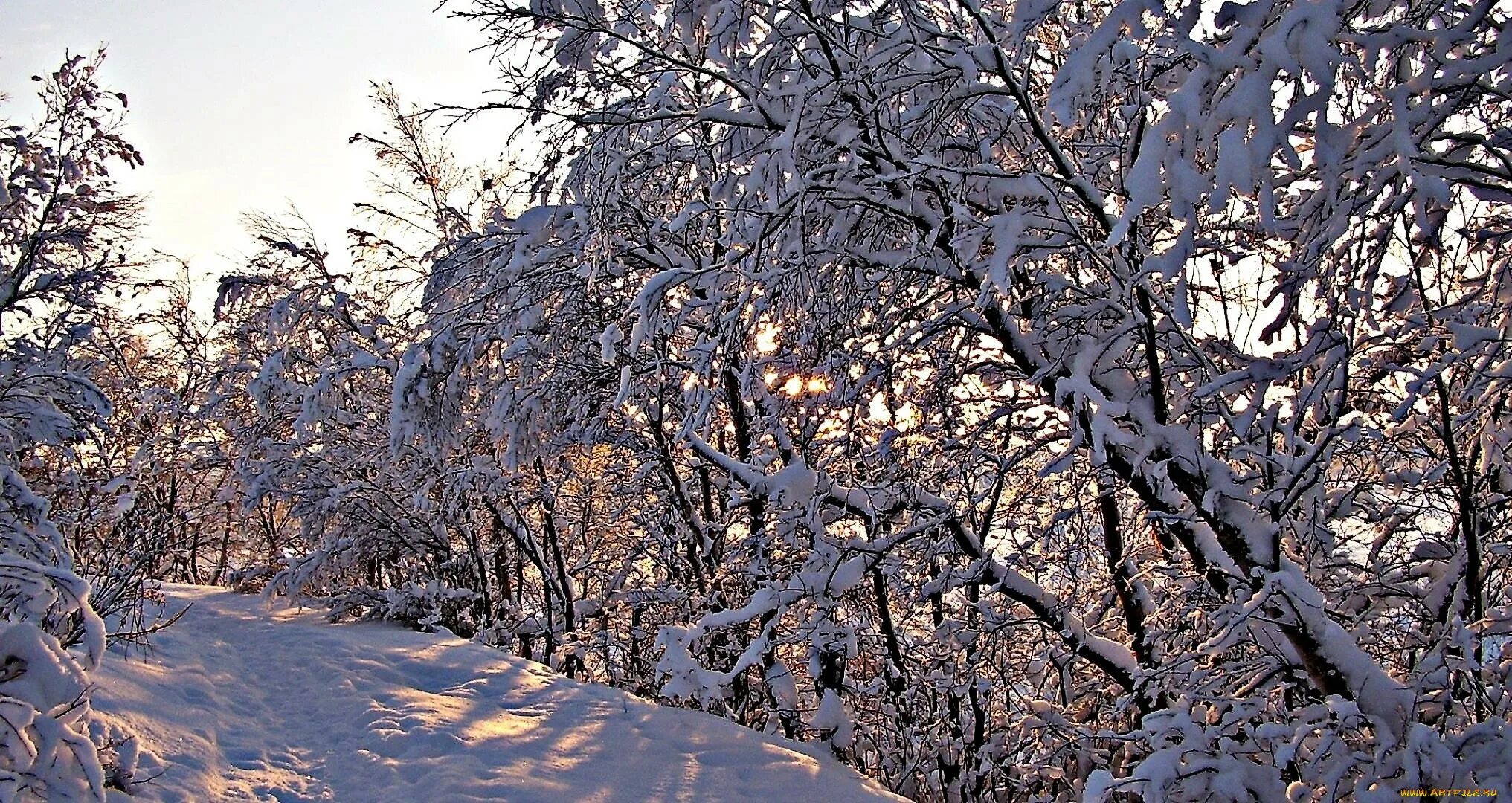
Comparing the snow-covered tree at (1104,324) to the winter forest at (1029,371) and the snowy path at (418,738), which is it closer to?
the winter forest at (1029,371)

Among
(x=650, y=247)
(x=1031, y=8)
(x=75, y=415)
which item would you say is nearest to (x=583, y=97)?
(x=650, y=247)

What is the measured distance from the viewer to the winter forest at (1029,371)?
10.2 ft

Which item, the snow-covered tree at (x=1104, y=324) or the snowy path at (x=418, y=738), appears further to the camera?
the snowy path at (x=418, y=738)

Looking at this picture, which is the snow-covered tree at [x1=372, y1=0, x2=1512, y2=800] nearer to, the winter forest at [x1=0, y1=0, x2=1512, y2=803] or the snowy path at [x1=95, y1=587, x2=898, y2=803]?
the winter forest at [x1=0, y1=0, x2=1512, y2=803]

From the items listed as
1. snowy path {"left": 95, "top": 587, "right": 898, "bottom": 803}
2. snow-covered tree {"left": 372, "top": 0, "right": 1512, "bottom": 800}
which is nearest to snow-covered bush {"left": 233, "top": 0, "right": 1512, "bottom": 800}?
snow-covered tree {"left": 372, "top": 0, "right": 1512, "bottom": 800}

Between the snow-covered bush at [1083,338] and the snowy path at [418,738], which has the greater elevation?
the snow-covered bush at [1083,338]

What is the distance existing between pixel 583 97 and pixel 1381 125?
3.81m

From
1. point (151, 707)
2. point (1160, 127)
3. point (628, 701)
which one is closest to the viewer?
point (1160, 127)

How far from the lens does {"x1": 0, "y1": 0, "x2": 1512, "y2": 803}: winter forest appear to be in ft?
10.2

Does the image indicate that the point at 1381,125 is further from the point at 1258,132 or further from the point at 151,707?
the point at 151,707

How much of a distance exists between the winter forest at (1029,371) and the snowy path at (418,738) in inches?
18.2

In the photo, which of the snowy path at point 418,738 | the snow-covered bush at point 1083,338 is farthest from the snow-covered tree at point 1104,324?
the snowy path at point 418,738

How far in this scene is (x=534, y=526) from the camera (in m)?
15.1

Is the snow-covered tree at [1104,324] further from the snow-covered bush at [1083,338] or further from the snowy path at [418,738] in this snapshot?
the snowy path at [418,738]
